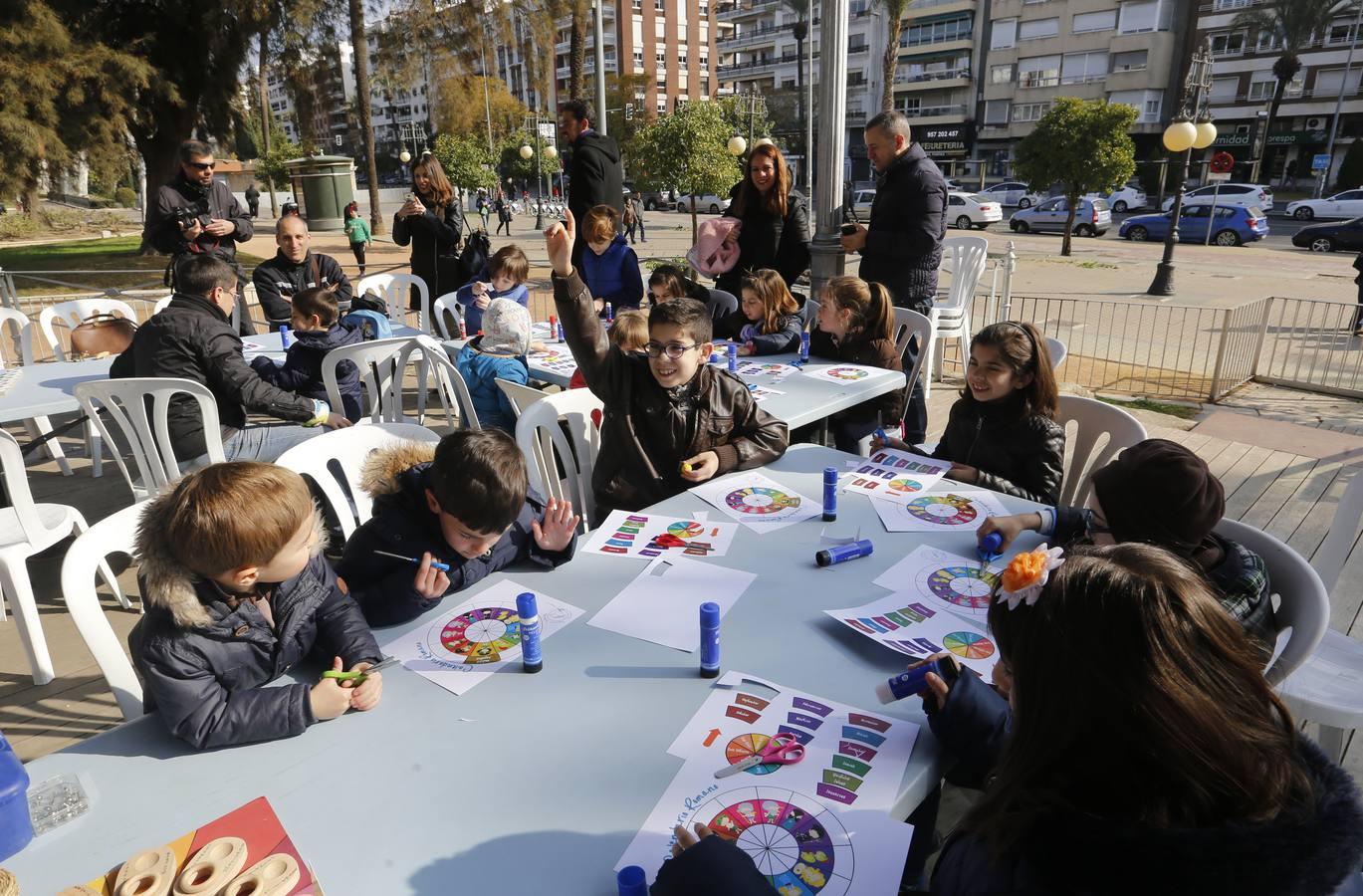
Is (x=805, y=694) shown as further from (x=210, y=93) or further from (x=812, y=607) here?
(x=210, y=93)

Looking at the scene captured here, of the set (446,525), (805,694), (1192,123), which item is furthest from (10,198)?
(1192,123)

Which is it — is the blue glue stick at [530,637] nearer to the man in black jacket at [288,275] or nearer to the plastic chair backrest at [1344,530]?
the plastic chair backrest at [1344,530]

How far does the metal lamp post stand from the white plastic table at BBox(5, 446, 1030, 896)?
13194mm

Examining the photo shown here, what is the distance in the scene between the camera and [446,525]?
2.09m

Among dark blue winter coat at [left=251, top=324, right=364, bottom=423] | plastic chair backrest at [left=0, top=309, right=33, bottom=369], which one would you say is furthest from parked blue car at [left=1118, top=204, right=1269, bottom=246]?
plastic chair backrest at [left=0, top=309, right=33, bottom=369]

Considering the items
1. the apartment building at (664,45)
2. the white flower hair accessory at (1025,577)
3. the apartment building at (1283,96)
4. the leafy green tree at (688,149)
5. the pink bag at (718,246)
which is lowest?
the white flower hair accessory at (1025,577)

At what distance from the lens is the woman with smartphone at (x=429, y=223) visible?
22.1 ft

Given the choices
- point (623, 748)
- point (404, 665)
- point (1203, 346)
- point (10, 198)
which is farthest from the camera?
point (10, 198)

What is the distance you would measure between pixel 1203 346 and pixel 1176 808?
10341mm

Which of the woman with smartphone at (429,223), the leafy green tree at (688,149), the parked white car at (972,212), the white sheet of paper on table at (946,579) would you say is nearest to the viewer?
the white sheet of paper on table at (946,579)

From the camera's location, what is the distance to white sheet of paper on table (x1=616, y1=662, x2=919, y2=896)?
125 centimetres

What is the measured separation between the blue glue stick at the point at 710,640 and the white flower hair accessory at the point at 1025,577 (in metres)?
0.61

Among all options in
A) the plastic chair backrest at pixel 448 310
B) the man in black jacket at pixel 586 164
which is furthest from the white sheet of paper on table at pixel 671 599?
the plastic chair backrest at pixel 448 310

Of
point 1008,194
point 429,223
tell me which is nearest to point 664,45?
point 1008,194
